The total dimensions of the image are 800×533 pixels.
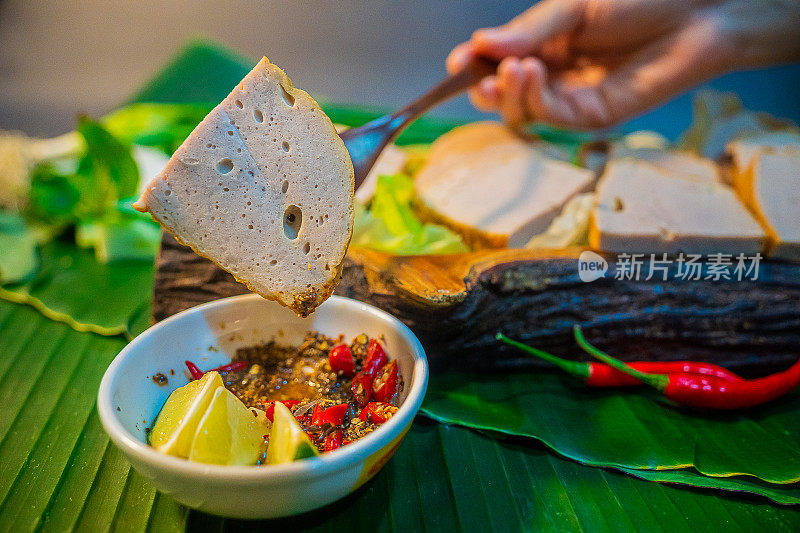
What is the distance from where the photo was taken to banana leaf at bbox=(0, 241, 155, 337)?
194cm

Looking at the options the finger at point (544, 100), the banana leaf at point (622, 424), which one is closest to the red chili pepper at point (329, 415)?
the banana leaf at point (622, 424)

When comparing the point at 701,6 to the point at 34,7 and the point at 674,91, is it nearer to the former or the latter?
the point at 674,91

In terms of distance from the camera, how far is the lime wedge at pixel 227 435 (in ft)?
3.37

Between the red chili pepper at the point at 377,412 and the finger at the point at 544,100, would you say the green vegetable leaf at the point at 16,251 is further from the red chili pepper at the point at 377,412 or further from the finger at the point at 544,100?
the finger at the point at 544,100

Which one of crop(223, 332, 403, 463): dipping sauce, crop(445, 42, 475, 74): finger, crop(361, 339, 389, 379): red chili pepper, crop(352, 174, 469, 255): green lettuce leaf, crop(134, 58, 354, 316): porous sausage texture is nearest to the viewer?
crop(134, 58, 354, 316): porous sausage texture

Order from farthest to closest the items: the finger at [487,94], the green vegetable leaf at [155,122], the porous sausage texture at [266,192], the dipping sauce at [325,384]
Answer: the green vegetable leaf at [155,122]
the finger at [487,94]
the dipping sauce at [325,384]
the porous sausage texture at [266,192]

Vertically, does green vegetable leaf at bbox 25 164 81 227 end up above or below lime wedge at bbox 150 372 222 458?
below

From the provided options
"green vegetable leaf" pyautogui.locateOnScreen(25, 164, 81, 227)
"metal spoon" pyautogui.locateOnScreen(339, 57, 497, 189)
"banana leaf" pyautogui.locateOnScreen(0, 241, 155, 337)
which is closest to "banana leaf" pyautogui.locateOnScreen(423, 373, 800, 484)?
"metal spoon" pyautogui.locateOnScreen(339, 57, 497, 189)

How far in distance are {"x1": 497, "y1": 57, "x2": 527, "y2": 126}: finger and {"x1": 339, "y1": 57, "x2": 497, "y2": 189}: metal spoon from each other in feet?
0.54

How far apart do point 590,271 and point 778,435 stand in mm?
720

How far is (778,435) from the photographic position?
5.31 feet

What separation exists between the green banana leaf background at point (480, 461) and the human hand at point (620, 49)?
61.7 inches

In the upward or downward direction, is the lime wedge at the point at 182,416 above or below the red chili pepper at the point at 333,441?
above

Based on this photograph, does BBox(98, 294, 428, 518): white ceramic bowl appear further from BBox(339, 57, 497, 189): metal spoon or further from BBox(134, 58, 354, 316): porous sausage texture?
BBox(339, 57, 497, 189): metal spoon
